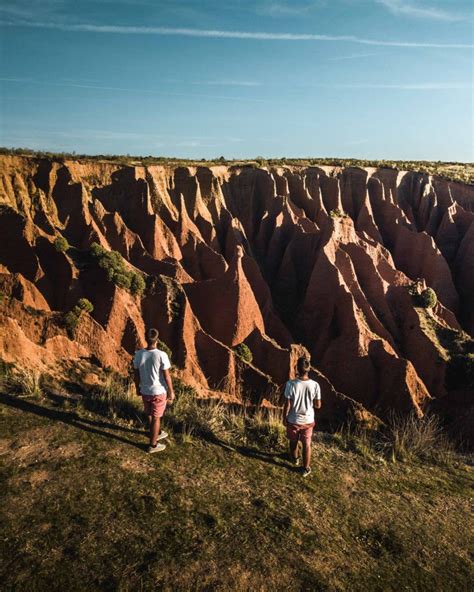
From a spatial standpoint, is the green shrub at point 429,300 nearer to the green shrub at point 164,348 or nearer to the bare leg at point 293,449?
the green shrub at point 164,348

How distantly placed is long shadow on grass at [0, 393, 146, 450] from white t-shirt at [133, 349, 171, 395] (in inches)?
30.2

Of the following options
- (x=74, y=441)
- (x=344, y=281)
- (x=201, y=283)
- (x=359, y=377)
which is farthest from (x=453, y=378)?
(x=74, y=441)

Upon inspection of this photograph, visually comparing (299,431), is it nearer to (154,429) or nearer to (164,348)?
(154,429)

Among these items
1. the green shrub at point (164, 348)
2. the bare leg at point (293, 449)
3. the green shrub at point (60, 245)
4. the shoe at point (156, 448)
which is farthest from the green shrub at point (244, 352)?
the shoe at point (156, 448)

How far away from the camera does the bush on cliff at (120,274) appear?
64.5ft

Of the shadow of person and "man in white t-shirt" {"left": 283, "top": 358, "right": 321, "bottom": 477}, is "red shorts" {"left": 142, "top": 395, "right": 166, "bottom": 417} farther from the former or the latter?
"man in white t-shirt" {"left": 283, "top": 358, "right": 321, "bottom": 477}

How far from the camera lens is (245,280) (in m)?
24.5

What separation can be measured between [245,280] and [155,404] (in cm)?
1837

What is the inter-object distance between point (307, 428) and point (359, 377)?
53.8 feet

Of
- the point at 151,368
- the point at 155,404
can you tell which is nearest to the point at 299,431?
the point at 155,404

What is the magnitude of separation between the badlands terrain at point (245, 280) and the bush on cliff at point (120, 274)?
7 centimetres

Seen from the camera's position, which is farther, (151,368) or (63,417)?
(63,417)

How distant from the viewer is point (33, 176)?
31.2 m

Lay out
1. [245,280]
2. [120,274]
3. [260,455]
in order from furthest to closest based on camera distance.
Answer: [245,280], [120,274], [260,455]
